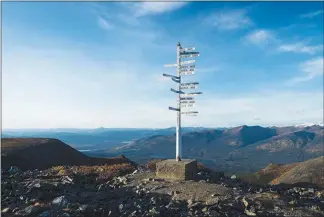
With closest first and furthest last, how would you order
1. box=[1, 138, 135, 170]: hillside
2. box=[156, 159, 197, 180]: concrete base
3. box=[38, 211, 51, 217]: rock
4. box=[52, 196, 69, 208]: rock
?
box=[38, 211, 51, 217]: rock, box=[52, 196, 69, 208]: rock, box=[156, 159, 197, 180]: concrete base, box=[1, 138, 135, 170]: hillside

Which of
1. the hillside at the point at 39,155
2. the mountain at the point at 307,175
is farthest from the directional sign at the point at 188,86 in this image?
the mountain at the point at 307,175

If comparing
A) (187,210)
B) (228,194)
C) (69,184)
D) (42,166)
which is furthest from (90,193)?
(42,166)

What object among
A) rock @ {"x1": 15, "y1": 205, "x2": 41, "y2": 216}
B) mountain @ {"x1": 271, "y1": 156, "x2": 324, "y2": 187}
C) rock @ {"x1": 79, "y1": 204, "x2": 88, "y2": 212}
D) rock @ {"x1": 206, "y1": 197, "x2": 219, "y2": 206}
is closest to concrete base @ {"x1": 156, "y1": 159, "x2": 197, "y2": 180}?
rock @ {"x1": 206, "y1": 197, "x2": 219, "y2": 206}

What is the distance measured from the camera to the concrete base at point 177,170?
861 inches

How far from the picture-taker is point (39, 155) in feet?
180

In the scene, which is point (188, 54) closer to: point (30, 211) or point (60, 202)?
point (60, 202)

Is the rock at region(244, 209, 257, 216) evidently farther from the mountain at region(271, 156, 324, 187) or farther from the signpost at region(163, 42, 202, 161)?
the mountain at region(271, 156, 324, 187)

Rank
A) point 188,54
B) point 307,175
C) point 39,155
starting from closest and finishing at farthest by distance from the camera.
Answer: point 188,54
point 39,155
point 307,175

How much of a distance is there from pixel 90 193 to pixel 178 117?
8.29m

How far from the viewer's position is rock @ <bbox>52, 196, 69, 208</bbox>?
1589cm

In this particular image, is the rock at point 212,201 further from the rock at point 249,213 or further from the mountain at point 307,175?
the mountain at point 307,175

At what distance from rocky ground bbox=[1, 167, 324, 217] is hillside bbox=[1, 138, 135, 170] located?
28.7m

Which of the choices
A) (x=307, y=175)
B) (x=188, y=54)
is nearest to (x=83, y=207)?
(x=188, y=54)

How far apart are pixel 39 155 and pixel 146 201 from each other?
42991 mm
